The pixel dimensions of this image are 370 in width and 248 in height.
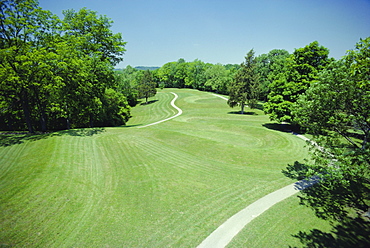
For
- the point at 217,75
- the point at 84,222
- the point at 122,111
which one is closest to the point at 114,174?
the point at 84,222

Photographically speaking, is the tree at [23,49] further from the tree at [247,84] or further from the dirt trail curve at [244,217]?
the tree at [247,84]

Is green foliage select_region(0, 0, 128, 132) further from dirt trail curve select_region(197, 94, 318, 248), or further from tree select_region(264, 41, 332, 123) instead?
tree select_region(264, 41, 332, 123)

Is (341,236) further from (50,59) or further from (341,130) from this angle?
(50,59)

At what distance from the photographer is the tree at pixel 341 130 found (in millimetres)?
8734

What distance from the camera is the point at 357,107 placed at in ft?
30.9

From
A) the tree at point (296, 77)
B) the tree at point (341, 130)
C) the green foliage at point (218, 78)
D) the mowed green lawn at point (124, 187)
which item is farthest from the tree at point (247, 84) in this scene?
the green foliage at point (218, 78)

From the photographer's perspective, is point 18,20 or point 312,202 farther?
point 18,20

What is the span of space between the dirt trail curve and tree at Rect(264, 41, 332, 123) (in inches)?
621

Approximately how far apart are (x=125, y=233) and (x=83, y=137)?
14.9m

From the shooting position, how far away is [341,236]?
9.18 m

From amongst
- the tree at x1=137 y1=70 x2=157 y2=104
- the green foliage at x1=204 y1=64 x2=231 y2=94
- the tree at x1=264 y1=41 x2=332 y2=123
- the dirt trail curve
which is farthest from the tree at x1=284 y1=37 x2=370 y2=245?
the green foliage at x1=204 y1=64 x2=231 y2=94

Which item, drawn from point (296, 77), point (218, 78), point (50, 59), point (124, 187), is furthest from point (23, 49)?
point (218, 78)

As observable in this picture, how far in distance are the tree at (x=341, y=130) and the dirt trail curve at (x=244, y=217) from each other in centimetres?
91

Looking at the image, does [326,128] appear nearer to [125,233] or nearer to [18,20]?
[125,233]
